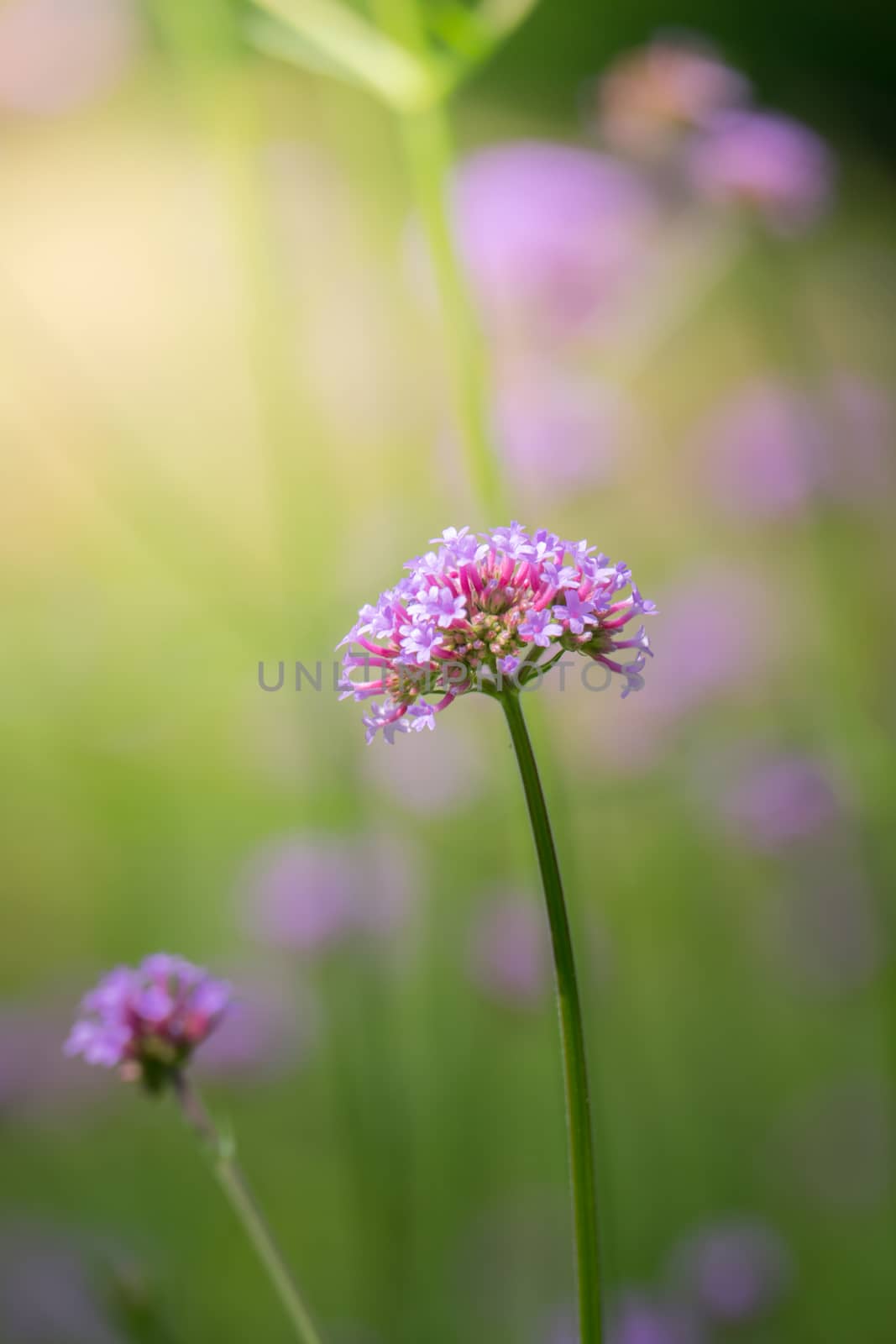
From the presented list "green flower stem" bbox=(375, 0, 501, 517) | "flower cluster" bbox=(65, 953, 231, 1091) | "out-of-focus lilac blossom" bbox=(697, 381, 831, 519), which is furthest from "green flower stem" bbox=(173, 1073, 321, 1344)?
"out-of-focus lilac blossom" bbox=(697, 381, 831, 519)

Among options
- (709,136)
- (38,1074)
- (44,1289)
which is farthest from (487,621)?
(44,1289)

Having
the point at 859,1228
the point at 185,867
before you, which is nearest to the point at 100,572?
the point at 185,867

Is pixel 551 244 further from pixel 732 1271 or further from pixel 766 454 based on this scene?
pixel 732 1271

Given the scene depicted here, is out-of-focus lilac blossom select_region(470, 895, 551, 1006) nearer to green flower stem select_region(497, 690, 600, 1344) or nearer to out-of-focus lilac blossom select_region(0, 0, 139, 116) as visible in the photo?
green flower stem select_region(497, 690, 600, 1344)

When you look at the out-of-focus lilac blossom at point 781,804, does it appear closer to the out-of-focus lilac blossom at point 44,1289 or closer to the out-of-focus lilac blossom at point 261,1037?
the out-of-focus lilac blossom at point 261,1037

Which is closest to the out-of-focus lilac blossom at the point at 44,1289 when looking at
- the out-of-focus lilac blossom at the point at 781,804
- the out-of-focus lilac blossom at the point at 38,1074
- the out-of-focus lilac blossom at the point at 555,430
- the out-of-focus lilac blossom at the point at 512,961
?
the out-of-focus lilac blossom at the point at 38,1074
